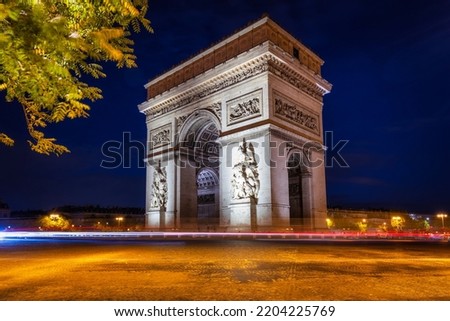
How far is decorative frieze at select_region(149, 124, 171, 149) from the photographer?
2631cm

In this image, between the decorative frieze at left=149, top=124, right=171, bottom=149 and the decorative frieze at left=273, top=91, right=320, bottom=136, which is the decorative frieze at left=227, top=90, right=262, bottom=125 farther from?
the decorative frieze at left=149, top=124, right=171, bottom=149

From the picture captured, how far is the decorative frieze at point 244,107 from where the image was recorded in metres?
20.0

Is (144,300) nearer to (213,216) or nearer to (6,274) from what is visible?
(6,274)

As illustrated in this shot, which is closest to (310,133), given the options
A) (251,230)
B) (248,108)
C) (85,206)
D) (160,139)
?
(248,108)

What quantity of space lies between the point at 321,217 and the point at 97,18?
2064 cm

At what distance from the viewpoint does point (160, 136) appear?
27000mm

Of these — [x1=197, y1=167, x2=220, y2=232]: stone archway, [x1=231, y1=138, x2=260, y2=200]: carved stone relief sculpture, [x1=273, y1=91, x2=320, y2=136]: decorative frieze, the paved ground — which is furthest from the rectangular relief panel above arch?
the paved ground

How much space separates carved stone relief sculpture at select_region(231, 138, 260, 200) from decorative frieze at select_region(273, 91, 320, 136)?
271 cm

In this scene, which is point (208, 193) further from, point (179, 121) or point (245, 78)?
point (245, 78)

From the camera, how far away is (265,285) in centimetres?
386

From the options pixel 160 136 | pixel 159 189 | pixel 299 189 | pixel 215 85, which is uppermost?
pixel 215 85

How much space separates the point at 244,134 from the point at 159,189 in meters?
8.81

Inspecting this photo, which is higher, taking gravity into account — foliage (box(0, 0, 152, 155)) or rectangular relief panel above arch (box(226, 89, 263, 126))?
rectangular relief panel above arch (box(226, 89, 263, 126))

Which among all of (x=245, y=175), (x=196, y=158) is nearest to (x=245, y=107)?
(x=245, y=175)
